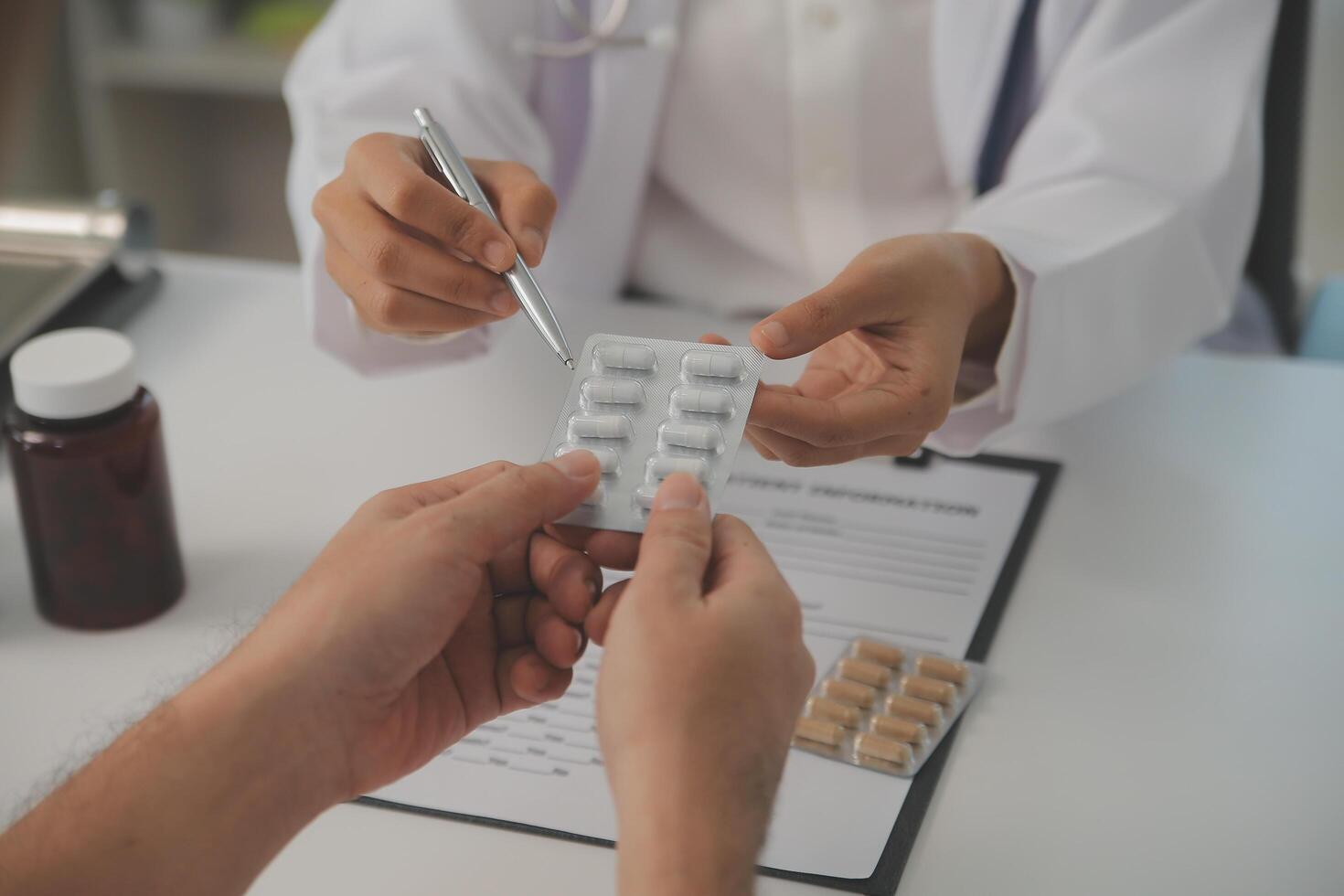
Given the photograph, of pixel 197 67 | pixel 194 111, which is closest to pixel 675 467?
pixel 197 67

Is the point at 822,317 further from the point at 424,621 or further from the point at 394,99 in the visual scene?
the point at 394,99

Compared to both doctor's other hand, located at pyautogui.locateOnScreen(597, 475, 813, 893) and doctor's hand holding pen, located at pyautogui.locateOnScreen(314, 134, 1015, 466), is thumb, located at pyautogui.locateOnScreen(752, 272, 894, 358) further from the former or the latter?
doctor's other hand, located at pyautogui.locateOnScreen(597, 475, 813, 893)

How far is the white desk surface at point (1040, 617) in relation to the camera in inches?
17.9

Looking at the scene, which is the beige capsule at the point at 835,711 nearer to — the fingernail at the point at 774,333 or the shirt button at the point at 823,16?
the fingernail at the point at 774,333

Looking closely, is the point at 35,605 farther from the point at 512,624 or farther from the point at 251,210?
the point at 251,210

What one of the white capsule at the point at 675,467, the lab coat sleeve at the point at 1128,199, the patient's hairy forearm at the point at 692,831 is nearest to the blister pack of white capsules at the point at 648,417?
the white capsule at the point at 675,467

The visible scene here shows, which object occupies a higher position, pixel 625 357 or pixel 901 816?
pixel 625 357

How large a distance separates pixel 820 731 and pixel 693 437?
0.43 feet

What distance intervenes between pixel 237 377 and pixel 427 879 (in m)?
0.42

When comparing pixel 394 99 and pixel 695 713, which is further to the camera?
pixel 394 99

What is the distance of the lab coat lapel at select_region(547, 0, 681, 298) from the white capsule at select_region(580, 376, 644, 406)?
385 millimetres

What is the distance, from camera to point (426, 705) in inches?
17.4

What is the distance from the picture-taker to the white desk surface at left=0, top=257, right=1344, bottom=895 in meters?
0.45

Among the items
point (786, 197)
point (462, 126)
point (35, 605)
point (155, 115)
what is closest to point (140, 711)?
point (35, 605)
